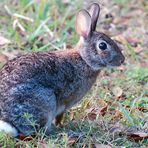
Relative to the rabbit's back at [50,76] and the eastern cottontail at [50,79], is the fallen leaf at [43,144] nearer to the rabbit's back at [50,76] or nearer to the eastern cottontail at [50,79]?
the eastern cottontail at [50,79]

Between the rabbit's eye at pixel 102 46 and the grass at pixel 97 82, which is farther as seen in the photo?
the rabbit's eye at pixel 102 46

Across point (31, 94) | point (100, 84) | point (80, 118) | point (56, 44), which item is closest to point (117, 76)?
point (100, 84)

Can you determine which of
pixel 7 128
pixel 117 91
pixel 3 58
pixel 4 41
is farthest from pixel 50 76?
pixel 4 41

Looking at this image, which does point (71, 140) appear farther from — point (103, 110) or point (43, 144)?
point (103, 110)

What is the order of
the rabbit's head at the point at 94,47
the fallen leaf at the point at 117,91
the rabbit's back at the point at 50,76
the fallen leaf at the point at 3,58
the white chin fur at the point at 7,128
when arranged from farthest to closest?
the fallen leaf at the point at 3,58 → the fallen leaf at the point at 117,91 → the rabbit's head at the point at 94,47 → the rabbit's back at the point at 50,76 → the white chin fur at the point at 7,128

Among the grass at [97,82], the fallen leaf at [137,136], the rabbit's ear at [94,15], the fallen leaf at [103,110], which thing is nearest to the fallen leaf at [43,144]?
the grass at [97,82]

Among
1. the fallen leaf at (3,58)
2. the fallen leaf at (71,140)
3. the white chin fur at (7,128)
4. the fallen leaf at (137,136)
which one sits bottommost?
the fallen leaf at (137,136)

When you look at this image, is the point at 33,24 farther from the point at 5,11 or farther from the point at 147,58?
the point at 147,58

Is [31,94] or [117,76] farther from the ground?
[31,94]
